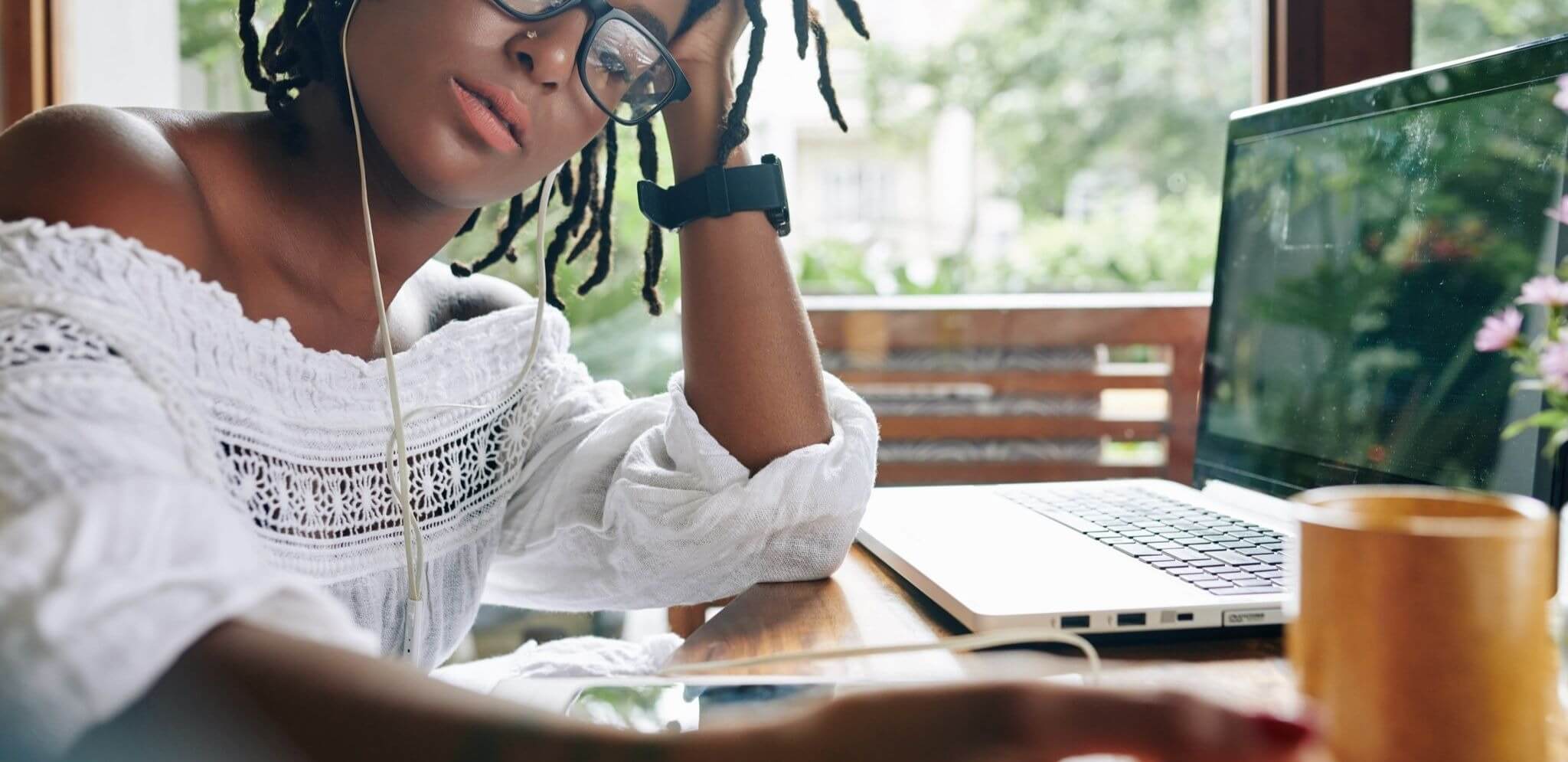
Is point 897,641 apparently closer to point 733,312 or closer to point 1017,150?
point 733,312

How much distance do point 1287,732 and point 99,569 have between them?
1.37 feet

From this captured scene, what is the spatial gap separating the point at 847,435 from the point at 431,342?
371 mm

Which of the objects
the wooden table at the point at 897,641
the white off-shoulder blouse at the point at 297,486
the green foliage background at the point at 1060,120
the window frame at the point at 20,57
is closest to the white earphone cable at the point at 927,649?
the wooden table at the point at 897,641

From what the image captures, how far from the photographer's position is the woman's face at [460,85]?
87cm

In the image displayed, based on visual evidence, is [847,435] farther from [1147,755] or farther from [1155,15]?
[1155,15]

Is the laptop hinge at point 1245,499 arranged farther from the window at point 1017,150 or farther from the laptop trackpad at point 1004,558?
the window at point 1017,150

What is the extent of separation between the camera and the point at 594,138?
1.12 metres

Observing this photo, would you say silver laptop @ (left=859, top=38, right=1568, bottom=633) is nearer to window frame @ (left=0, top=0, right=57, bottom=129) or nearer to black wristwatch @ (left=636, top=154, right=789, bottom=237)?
black wristwatch @ (left=636, top=154, right=789, bottom=237)

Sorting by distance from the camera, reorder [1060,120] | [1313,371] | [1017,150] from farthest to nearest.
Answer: [1060,120] → [1017,150] → [1313,371]

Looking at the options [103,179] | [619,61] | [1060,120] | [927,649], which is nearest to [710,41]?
[619,61]

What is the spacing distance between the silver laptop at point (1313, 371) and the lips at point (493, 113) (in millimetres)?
445

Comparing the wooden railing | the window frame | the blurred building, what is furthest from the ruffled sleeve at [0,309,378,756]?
the blurred building

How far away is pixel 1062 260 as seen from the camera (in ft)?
7.98

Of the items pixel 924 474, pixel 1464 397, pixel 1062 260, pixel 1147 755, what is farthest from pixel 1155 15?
pixel 1147 755
